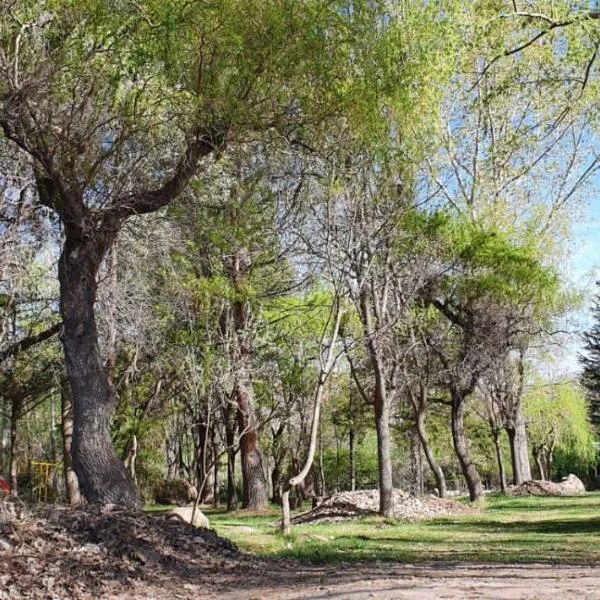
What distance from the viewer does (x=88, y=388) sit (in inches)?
356

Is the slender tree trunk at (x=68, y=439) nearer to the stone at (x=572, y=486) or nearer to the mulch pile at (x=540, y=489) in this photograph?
the mulch pile at (x=540, y=489)

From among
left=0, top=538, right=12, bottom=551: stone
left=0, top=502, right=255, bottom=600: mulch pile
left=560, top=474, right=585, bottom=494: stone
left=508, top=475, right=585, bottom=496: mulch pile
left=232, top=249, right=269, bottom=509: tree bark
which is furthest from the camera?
left=560, top=474, right=585, bottom=494: stone

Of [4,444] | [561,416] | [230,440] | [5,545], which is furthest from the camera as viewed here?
[4,444]

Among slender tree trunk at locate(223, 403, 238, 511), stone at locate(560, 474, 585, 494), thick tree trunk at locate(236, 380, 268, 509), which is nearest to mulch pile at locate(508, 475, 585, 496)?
stone at locate(560, 474, 585, 494)

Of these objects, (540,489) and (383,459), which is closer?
(383,459)

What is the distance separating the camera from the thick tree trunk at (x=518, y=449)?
27.5m

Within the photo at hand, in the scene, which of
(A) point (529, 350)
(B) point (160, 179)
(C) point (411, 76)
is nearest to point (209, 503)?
(A) point (529, 350)

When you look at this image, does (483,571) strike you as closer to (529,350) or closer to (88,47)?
(88,47)

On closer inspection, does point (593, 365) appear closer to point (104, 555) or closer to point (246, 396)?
point (246, 396)

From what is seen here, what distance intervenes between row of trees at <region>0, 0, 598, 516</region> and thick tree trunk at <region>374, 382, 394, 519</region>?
0.06 meters

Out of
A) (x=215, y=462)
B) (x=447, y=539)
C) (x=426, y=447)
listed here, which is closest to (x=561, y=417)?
(x=426, y=447)

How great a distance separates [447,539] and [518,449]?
18.5 m

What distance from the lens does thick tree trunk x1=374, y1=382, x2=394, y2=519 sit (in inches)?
600

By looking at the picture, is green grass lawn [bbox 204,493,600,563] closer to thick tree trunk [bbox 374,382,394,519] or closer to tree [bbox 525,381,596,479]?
thick tree trunk [bbox 374,382,394,519]
